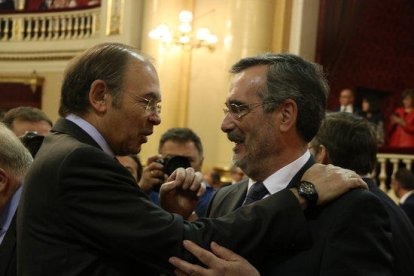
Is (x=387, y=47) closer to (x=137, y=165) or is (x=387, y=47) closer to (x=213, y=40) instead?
(x=213, y=40)

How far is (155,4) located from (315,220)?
29.3 feet

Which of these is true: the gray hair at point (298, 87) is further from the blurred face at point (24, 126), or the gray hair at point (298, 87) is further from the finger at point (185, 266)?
the blurred face at point (24, 126)

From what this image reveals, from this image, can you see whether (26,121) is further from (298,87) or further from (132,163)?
(298,87)

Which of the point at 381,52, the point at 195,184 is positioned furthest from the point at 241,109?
the point at 381,52

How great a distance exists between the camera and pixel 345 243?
6.43ft

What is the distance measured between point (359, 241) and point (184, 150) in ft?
9.15

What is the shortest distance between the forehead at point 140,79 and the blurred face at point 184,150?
250 cm

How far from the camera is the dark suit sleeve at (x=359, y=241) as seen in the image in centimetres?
194

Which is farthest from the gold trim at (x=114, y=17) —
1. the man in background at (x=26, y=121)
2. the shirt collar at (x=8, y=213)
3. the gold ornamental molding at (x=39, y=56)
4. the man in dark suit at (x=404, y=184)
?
the shirt collar at (x=8, y=213)

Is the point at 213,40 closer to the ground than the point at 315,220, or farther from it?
farther from it

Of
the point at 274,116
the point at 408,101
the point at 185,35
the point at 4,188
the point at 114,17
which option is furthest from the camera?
the point at 114,17

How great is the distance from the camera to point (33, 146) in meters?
2.90

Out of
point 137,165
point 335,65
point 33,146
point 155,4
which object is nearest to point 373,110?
point 335,65

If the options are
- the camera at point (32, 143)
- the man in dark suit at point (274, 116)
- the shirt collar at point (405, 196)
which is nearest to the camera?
the man in dark suit at point (274, 116)
